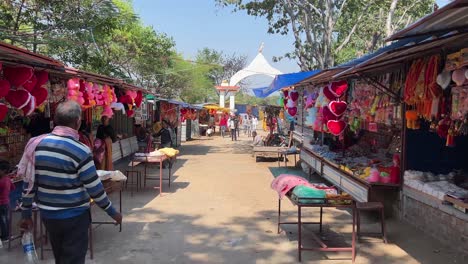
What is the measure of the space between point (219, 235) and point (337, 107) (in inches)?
143

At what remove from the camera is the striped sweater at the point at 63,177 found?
11.6 feet

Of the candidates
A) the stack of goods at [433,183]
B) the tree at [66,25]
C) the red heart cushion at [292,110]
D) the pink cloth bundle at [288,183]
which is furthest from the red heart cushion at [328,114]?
the tree at [66,25]

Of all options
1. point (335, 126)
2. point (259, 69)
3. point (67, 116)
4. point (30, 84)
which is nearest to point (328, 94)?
point (335, 126)

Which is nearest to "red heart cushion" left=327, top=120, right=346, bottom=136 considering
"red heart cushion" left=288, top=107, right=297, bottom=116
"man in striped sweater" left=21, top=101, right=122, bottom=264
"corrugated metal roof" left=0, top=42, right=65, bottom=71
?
"corrugated metal roof" left=0, top=42, right=65, bottom=71

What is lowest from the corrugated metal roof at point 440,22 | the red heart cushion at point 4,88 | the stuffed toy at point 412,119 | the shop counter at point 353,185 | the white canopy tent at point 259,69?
the shop counter at point 353,185

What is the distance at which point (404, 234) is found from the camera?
686 cm

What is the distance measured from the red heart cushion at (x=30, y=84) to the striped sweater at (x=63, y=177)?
9.79ft

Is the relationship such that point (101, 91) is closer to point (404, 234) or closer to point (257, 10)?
point (404, 234)

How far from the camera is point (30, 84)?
6297 millimetres

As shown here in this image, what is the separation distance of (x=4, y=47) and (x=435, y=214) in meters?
5.91

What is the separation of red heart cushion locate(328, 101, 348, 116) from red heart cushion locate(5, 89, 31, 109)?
5.47m

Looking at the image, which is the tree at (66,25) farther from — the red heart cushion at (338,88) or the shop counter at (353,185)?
the shop counter at (353,185)

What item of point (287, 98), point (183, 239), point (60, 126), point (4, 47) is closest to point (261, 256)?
point (183, 239)

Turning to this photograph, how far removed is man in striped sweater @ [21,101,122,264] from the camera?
3541 millimetres
